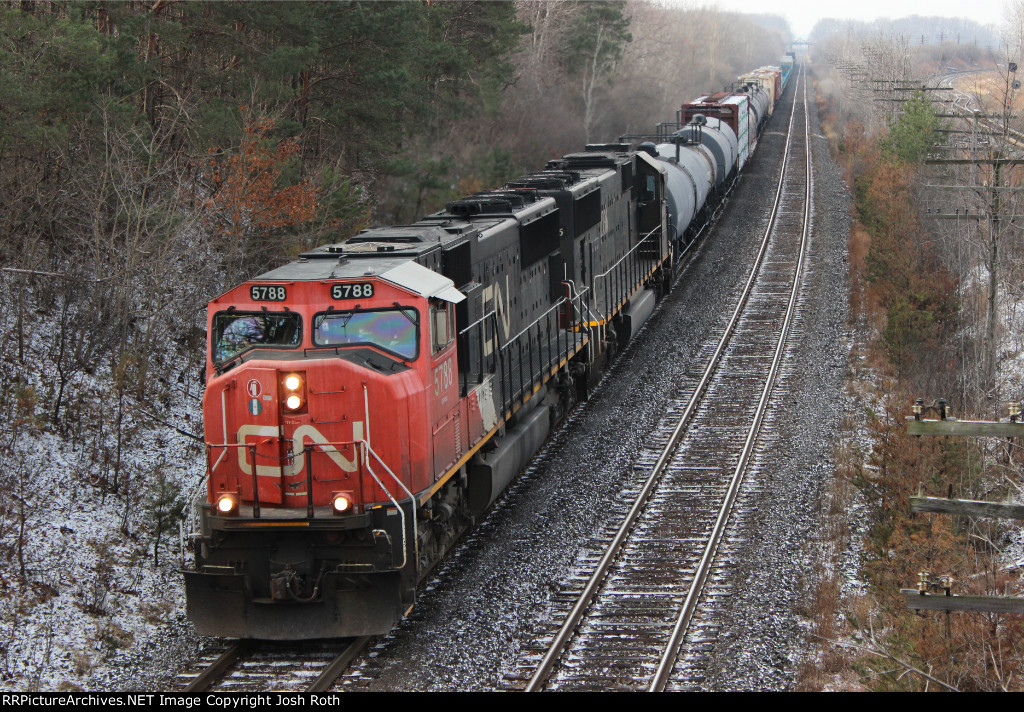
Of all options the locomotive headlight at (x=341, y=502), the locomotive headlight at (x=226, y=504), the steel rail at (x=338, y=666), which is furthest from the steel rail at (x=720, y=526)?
the locomotive headlight at (x=226, y=504)

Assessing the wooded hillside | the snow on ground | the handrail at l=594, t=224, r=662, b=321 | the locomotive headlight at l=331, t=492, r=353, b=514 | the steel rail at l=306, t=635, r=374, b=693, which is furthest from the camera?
the handrail at l=594, t=224, r=662, b=321

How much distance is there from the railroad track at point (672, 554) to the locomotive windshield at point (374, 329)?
3.22 m

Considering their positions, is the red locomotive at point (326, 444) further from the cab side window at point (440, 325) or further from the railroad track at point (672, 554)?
the railroad track at point (672, 554)

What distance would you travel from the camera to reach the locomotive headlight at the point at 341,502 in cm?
978

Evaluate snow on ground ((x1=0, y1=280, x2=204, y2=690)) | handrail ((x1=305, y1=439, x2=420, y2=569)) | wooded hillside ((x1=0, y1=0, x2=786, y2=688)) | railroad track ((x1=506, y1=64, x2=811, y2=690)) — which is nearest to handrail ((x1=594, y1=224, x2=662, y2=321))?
railroad track ((x1=506, y1=64, x2=811, y2=690))

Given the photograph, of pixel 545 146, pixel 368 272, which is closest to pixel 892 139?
pixel 545 146

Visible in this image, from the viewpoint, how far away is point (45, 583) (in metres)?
11.2

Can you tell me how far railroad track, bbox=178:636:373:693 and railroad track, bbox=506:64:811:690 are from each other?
64.8 inches

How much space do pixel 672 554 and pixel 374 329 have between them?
4.81 metres

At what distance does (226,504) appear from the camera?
9.89m

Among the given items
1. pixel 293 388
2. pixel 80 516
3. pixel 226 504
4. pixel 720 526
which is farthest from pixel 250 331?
pixel 720 526

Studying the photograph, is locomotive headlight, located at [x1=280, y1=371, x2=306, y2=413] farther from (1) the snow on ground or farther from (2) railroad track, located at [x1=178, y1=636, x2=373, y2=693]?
(1) the snow on ground

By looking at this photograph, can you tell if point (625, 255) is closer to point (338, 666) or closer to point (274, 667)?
point (338, 666)

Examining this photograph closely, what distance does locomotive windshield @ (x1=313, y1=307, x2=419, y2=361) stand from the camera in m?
10.2
